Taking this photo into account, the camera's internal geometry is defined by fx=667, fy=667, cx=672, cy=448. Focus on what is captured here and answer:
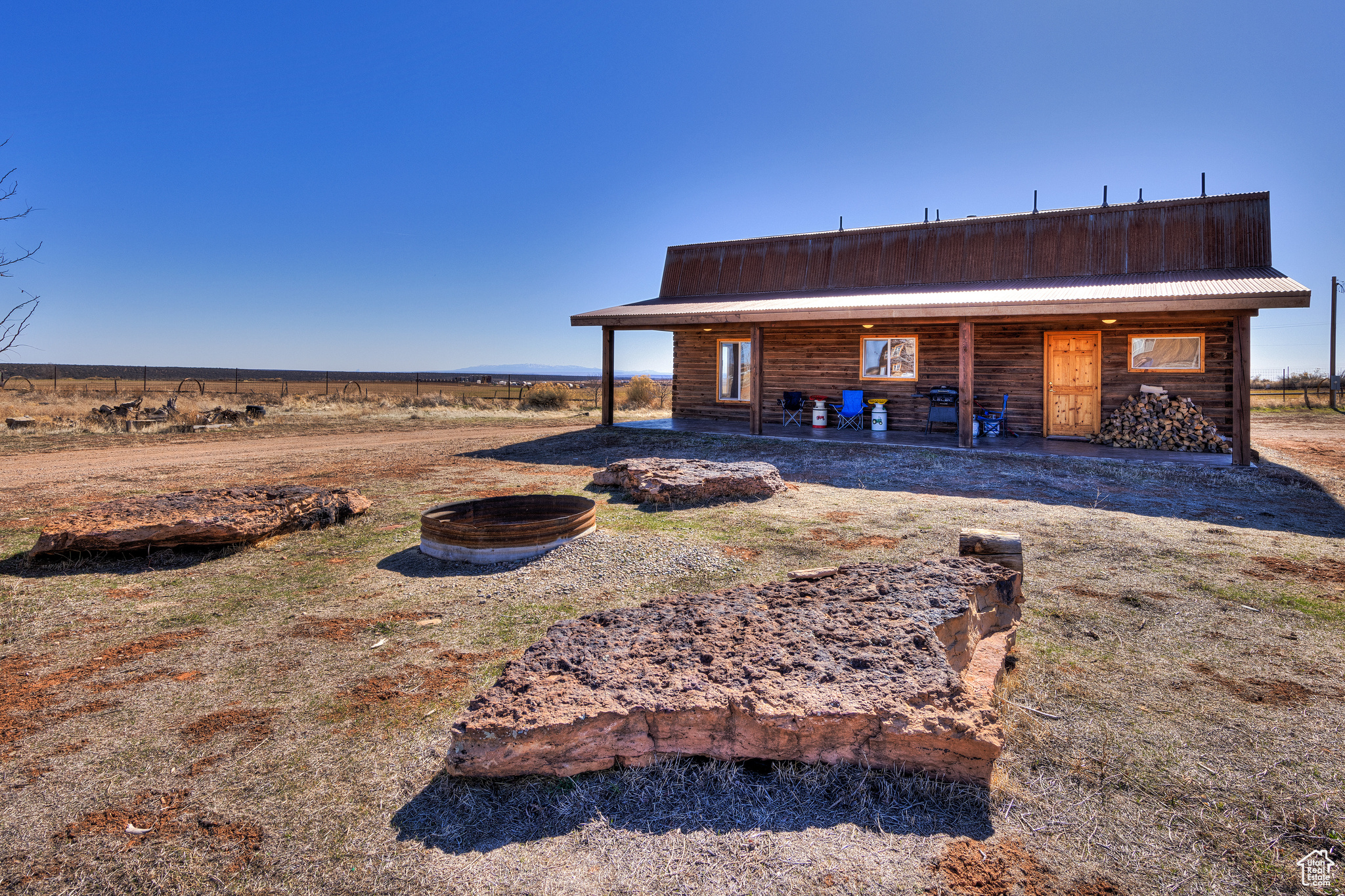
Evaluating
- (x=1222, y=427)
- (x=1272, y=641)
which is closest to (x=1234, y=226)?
(x=1222, y=427)

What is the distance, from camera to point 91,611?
440 cm

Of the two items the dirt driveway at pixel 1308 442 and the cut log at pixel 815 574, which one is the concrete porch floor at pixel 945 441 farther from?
the cut log at pixel 815 574

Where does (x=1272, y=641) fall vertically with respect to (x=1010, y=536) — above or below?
below

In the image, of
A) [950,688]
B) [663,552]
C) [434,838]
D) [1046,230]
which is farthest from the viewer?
[1046,230]

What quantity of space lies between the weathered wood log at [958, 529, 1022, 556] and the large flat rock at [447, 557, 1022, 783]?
1.21m

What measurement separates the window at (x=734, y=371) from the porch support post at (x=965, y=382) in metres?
6.02

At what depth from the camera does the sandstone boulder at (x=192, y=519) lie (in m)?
5.26

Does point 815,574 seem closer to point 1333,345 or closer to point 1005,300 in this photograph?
point 1005,300

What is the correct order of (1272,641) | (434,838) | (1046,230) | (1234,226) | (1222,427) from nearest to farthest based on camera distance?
(434,838), (1272,641), (1222,427), (1234,226), (1046,230)

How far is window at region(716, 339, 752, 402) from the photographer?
1647 centimetres

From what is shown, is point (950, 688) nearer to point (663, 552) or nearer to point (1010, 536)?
point (1010, 536)

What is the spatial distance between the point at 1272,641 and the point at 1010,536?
1.45 m

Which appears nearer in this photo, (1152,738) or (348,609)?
(1152,738)

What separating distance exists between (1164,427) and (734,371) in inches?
345
